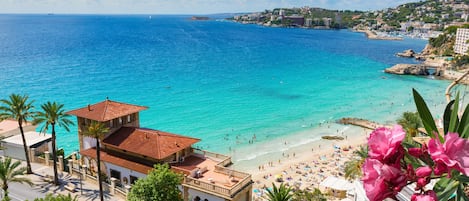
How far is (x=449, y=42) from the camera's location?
125m

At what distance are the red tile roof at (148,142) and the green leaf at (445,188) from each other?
23346 mm

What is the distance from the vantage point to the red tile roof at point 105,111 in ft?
95.9

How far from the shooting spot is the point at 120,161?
27.8m

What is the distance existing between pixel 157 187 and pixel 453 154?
20631 mm

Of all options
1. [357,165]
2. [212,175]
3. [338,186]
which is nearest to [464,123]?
[357,165]

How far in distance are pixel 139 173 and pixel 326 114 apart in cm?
4023

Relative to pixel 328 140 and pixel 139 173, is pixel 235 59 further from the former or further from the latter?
pixel 139 173

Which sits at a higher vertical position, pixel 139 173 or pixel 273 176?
pixel 139 173

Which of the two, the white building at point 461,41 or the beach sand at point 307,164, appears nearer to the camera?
the beach sand at point 307,164

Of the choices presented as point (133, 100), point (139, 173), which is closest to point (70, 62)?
point (133, 100)

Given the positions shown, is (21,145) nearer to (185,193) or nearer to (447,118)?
(185,193)

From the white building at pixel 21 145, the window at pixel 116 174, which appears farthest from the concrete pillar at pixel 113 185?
the white building at pixel 21 145

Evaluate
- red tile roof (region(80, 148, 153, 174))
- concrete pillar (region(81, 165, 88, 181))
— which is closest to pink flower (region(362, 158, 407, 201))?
red tile roof (region(80, 148, 153, 174))

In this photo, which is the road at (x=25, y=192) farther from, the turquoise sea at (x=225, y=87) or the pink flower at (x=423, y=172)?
the pink flower at (x=423, y=172)
